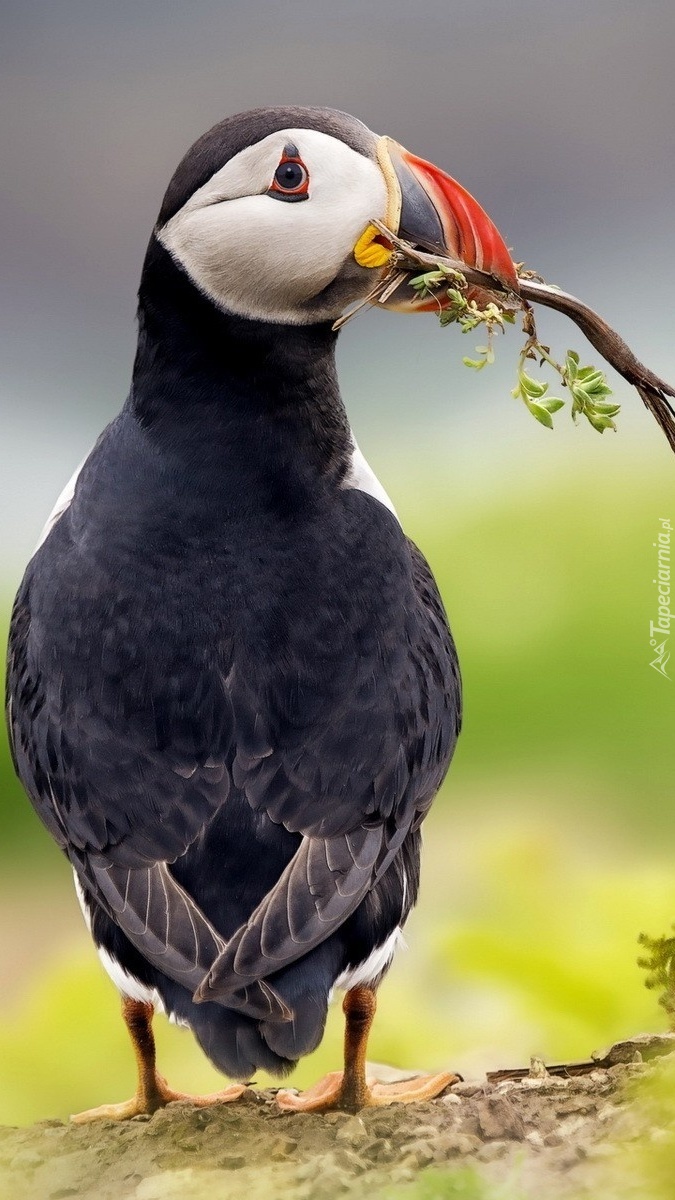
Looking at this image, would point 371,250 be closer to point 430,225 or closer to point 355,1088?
point 430,225

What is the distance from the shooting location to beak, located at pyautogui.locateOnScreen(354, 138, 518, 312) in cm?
270

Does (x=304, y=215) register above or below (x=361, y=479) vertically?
above

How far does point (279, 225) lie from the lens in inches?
104

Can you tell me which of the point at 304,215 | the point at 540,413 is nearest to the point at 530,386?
the point at 540,413

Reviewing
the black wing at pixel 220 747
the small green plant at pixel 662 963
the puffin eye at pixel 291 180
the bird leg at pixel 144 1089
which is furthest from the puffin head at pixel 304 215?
the bird leg at pixel 144 1089

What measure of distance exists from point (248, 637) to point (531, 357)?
68 cm

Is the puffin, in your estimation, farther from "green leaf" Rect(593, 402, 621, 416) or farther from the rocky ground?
"green leaf" Rect(593, 402, 621, 416)

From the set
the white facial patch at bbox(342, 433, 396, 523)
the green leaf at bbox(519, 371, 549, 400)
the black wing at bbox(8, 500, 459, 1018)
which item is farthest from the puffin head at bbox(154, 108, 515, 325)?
the black wing at bbox(8, 500, 459, 1018)

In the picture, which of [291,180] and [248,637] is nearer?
[291,180]

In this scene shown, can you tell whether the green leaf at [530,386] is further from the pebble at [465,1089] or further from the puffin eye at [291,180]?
the pebble at [465,1089]

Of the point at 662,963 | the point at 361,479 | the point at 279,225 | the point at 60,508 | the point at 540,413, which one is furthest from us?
the point at 60,508

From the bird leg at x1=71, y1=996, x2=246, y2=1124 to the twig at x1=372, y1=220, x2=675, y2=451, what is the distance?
1461 mm

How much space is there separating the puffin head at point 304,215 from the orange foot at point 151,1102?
58.8 inches

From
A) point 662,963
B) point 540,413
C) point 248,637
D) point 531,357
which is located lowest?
point 662,963
